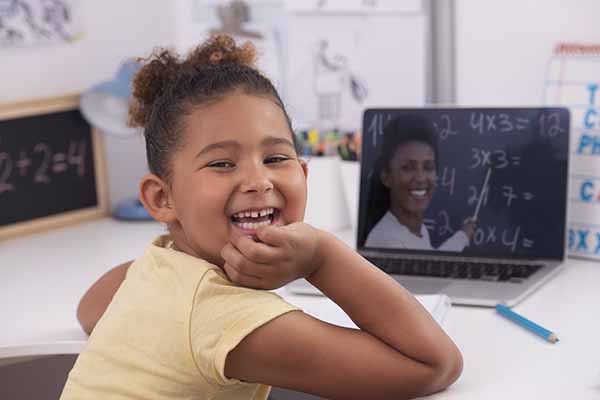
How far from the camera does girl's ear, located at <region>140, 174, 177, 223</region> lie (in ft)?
3.16

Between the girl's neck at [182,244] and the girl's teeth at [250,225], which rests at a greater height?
the girl's teeth at [250,225]

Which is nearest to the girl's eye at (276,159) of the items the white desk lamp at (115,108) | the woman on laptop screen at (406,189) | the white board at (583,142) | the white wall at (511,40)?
the woman on laptop screen at (406,189)

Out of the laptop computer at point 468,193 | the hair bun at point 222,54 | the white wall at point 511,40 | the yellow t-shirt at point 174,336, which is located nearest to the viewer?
the yellow t-shirt at point 174,336

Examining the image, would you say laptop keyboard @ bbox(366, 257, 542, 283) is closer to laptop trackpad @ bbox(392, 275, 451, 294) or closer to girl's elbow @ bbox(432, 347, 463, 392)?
laptop trackpad @ bbox(392, 275, 451, 294)

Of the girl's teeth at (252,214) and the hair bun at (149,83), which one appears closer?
the girl's teeth at (252,214)

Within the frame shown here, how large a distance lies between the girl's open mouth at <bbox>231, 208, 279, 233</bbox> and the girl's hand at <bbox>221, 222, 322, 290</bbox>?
0.05 feet

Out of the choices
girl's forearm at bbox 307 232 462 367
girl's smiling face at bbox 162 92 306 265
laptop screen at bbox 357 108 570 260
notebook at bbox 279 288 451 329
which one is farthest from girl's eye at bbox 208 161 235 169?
laptop screen at bbox 357 108 570 260

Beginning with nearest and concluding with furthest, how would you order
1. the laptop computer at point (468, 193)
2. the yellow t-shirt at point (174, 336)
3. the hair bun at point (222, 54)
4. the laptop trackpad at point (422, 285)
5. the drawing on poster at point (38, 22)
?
the yellow t-shirt at point (174, 336) < the hair bun at point (222, 54) < the laptop trackpad at point (422, 285) < the laptop computer at point (468, 193) < the drawing on poster at point (38, 22)

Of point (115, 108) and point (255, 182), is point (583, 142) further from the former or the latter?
point (115, 108)

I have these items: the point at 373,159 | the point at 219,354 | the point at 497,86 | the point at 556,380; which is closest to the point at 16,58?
the point at 373,159

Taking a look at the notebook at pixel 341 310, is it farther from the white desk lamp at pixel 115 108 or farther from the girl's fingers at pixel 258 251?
the white desk lamp at pixel 115 108

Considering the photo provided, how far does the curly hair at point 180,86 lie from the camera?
0.95m

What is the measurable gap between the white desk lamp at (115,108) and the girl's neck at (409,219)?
2.07 ft

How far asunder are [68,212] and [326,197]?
0.59 metres
